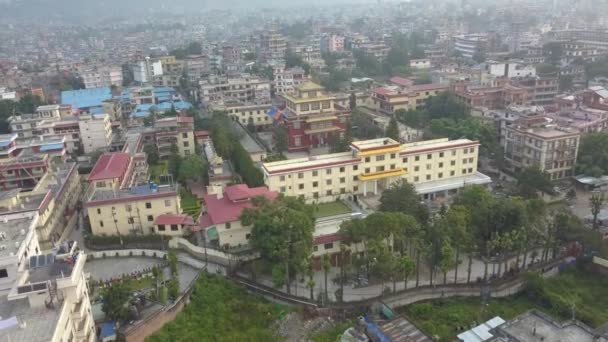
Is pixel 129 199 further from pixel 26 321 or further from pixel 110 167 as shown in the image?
pixel 26 321

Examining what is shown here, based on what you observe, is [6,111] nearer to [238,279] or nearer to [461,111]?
[238,279]

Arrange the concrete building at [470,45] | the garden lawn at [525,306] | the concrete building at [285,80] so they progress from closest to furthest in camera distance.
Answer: the garden lawn at [525,306] → the concrete building at [285,80] → the concrete building at [470,45]

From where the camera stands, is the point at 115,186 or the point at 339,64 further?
the point at 339,64

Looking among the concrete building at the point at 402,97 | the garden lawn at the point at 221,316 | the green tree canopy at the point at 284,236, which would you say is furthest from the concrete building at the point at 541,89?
the garden lawn at the point at 221,316

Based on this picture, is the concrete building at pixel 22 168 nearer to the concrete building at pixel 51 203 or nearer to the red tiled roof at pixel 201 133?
the concrete building at pixel 51 203

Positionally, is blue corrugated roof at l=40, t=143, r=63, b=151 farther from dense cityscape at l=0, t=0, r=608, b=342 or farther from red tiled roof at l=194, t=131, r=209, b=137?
red tiled roof at l=194, t=131, r=209, b=137

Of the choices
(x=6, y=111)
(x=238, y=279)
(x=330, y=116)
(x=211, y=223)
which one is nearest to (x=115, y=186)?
(x=211, y=223)
